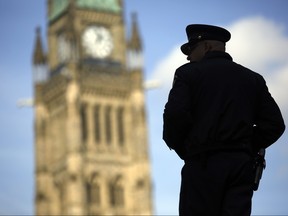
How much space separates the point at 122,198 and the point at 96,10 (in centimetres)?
1354

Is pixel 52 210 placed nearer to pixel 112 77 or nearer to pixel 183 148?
pixel 112 77

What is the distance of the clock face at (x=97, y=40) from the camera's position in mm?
74000

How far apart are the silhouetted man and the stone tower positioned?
6233 cm

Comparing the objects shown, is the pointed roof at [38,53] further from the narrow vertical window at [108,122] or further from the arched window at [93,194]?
the arched window at [93,194]

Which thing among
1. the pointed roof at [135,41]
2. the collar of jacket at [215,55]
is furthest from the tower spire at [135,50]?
the collar of jacket at [215,55]

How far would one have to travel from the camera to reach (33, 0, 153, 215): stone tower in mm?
69750

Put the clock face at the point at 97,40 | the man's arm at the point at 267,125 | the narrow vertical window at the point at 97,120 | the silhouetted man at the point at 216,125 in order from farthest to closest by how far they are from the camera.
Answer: the clock face at the point at 97,40, the narrow vertical window at the point at 97,120, the man's arm at the point at 267,125, the silhouetted man at the point at 216,125

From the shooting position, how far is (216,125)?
5.38 m

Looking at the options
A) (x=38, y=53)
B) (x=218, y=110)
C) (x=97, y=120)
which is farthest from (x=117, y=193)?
(x=218, y=110)

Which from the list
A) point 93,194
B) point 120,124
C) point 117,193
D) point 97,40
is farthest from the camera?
point 97,40

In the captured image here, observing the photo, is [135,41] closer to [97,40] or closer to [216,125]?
[97,40]

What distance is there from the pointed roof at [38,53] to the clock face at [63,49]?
1209 millimetres

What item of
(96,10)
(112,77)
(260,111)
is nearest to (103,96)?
(112,77)

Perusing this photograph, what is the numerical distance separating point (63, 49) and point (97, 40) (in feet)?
8.13
